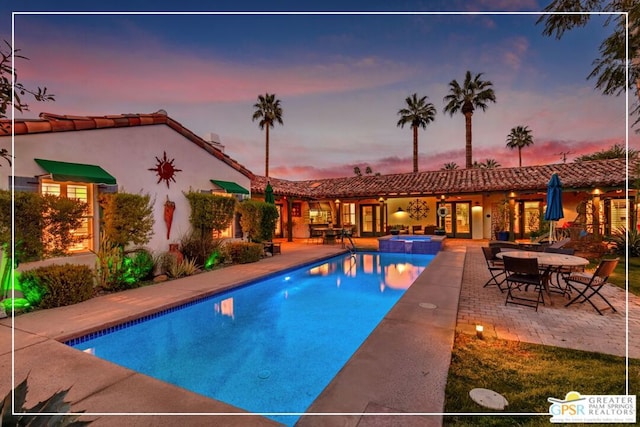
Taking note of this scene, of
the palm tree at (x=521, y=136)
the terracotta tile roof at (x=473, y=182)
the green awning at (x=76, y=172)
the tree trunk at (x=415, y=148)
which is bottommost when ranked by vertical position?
the green awning at (x=76, y=172)

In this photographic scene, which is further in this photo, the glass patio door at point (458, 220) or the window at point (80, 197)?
the glass patio door at point (458, 220)

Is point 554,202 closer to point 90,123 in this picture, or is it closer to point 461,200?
point 461,200

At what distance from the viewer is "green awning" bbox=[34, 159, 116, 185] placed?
20.0 feet

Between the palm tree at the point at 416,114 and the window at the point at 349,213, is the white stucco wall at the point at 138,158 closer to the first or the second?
the window at the point at 349,213

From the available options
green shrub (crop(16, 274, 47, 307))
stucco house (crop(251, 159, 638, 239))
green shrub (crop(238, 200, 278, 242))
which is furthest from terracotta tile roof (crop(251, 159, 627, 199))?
green shrub (crop(16, 274, 47, 307))

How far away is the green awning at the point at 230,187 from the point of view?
10.9 metres

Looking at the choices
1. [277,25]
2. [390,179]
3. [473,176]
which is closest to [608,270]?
[277,25]

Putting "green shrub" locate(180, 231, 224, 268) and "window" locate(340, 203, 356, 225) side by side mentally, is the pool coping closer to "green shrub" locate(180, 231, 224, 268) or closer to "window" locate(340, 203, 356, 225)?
"green shrub" locate(180, 231, 224, 268)

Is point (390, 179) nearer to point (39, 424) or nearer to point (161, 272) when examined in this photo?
point (161, 272)

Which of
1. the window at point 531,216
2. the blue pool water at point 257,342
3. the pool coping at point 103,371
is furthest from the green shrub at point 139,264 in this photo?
the window at point 531,216

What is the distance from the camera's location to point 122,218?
7.11 meters

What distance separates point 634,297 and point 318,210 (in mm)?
16702

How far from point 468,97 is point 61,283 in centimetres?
2600

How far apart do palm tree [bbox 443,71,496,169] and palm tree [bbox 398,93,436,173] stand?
226 centimetres
